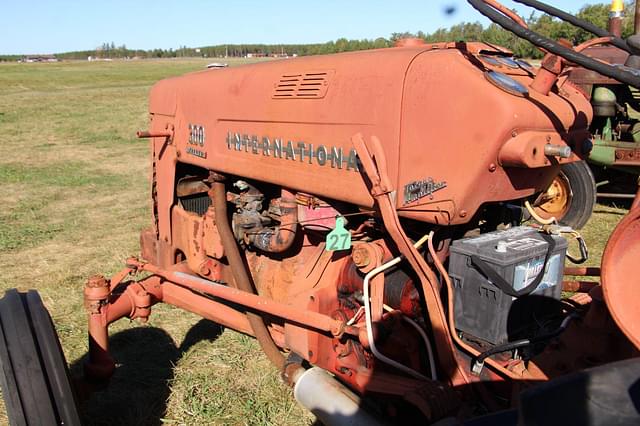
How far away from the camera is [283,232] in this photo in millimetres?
2928

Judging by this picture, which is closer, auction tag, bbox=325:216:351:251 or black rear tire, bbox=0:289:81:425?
black rear tire, bbox=0:289:81:425

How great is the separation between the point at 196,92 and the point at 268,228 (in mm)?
957

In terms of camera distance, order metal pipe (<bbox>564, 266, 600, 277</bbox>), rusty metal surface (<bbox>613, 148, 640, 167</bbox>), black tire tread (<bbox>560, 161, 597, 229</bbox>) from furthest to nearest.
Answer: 1. rusty metal surface (<bbox>613, 148, 640, 167</bbox>)
2. black tire tread (<bbox>560, 161, 597, 229</bbox>)
3. metal pipe (<bbox>564, 266, 600, 277</bbox>)

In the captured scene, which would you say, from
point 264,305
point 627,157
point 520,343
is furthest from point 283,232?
point 627,157

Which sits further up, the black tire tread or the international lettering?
the international lettering

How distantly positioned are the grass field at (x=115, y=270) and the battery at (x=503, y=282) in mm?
1397

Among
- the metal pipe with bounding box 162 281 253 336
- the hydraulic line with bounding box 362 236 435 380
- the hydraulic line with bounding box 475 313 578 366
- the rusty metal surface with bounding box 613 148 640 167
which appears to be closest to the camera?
the hydraulic line with bounding box 475 313 578 366

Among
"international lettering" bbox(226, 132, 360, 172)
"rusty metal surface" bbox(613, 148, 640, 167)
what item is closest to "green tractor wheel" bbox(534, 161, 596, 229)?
"rusty metal surface" bbox(613, 148, 640, 167)

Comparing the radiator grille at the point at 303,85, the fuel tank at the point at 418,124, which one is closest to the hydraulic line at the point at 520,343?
the fuel tank at the point at 418,124

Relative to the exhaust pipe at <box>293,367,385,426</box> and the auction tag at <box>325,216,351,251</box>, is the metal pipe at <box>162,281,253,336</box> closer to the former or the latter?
the exhaust pipe at <box>293,367,385,426</box>

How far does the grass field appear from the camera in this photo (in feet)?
11.0

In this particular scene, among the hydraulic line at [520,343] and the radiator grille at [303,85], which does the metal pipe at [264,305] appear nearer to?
the hydraulic line at [520,343]

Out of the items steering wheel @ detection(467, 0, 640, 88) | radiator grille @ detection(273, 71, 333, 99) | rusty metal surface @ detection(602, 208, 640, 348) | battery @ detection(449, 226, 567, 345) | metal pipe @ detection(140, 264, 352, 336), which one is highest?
steering wheel @ detection(467, 0, 640, 88)

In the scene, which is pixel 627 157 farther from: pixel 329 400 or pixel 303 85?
pixel 329 400
